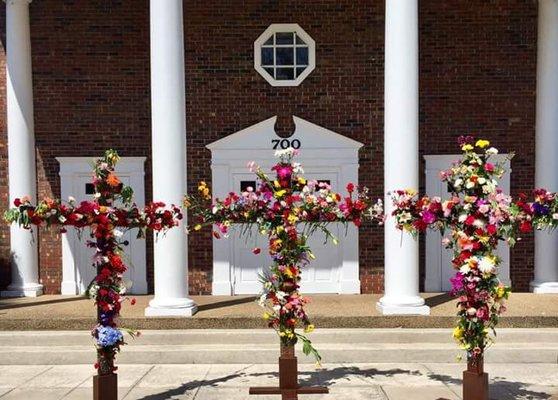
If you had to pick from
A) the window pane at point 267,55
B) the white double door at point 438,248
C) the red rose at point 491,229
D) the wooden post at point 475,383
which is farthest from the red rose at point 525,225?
the window pane at point 267,55

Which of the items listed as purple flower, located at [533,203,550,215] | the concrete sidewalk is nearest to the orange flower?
the concrete sidewalk

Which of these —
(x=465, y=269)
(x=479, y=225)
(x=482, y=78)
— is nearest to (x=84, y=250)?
(x=465, y=269)

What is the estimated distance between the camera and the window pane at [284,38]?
11586 mm

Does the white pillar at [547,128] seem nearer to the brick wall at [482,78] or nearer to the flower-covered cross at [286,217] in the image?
the brick wall at [482,78]

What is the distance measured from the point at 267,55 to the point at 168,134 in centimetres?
348

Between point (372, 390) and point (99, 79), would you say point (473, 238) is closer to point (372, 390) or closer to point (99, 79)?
point (372, 390)

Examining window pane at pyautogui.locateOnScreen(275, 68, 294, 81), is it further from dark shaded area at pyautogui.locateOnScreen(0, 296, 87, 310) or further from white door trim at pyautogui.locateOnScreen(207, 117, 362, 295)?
dark shaded area at pyautogui.locateOnScreen(0, 296, 87, 310)

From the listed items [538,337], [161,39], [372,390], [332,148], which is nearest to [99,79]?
[161,39]

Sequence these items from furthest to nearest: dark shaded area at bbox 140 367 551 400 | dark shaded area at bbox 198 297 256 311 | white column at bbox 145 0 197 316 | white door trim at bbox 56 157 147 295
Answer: white door trim at bbox 56 157 147 295
dark shaded area at bbox 198 297 256 311
white column at bbox 145 0 197 316
dark shaded area at bbox 140 367 551 400

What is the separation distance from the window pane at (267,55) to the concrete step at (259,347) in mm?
5320

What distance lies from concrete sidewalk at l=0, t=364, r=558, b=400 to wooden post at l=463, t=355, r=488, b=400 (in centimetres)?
77

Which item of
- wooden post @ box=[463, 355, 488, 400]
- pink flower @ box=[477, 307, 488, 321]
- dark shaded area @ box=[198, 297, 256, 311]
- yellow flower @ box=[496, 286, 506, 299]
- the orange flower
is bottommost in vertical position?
dark shaded area @ box=[198, 297, 256, 311]

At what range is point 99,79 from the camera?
454 inches

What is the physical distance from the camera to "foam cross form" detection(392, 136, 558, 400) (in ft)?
19.2
